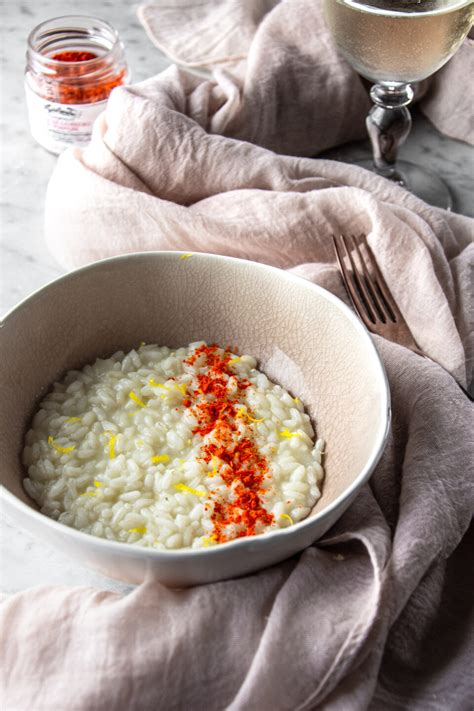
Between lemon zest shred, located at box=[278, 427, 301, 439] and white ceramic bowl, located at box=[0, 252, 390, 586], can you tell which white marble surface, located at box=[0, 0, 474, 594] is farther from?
lemon zest shred, located at box=[278, 427, 301, 439]

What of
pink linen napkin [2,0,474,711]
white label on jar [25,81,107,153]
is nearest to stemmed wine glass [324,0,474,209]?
pink linen napkin [2,0,474,711]

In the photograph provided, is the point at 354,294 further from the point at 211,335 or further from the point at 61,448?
the point at 61,448

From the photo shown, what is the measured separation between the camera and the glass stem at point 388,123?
202 centimetres

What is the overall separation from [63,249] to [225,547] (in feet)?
3.30

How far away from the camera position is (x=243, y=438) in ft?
4.97

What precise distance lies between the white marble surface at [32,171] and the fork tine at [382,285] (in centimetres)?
45

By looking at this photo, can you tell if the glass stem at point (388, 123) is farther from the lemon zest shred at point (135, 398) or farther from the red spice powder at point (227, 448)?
the lemon zest shred at point (135, 398)

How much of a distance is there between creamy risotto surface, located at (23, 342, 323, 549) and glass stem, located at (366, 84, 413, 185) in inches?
28.6

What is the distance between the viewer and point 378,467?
1.53 meters

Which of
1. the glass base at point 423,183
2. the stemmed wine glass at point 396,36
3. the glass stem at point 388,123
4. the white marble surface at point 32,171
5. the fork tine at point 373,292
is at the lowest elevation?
the white marble surface at point 32,171

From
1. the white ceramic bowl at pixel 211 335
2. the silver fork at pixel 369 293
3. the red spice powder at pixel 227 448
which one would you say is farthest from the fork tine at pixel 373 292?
the red spice powder at pixel 227 448

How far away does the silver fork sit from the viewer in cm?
177

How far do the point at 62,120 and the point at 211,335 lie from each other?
827mm

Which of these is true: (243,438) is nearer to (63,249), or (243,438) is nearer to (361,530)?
(361,530)
